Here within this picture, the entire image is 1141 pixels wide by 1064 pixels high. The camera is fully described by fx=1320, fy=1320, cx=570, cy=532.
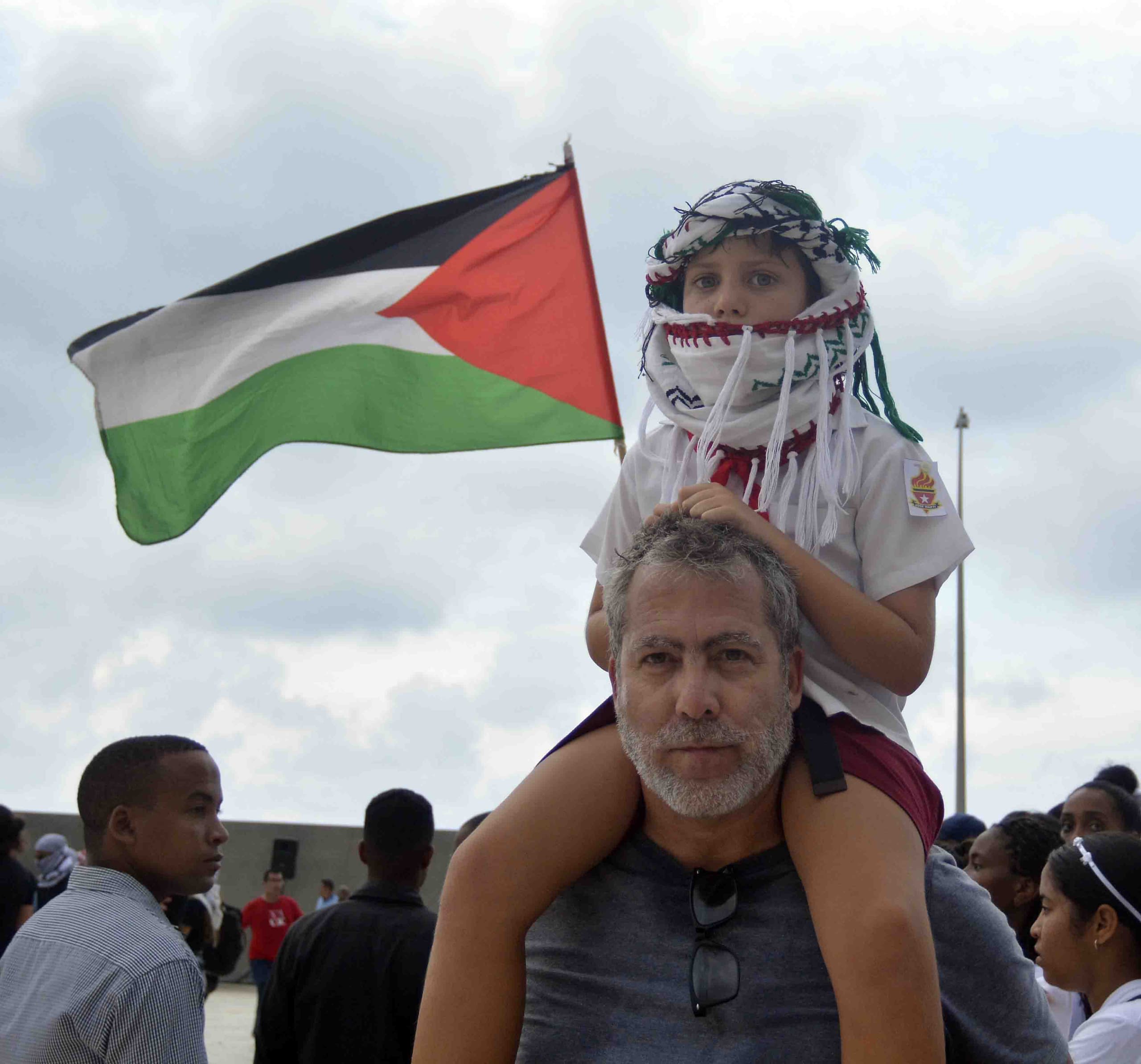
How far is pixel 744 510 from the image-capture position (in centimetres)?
274

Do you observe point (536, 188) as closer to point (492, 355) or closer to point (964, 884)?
point (492, 355)

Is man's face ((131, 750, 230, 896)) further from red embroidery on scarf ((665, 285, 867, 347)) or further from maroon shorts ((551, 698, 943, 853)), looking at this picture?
red embroidery on scarf ((665, 285, 867, 347))

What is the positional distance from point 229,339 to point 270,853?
47.4 ft

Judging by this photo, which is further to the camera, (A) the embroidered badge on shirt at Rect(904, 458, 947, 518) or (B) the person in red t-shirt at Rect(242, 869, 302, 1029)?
(B) the person in red t-shirt at Rect(242, 869, 302, 1029)

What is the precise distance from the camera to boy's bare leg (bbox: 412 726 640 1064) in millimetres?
2555

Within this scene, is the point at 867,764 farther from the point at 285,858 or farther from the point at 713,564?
the point at 285,858

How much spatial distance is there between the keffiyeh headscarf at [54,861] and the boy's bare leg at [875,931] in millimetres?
7333

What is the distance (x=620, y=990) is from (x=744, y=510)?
3.41ft

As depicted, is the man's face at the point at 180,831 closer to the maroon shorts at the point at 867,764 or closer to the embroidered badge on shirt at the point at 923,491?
the maroon shorts at the point at 867,764

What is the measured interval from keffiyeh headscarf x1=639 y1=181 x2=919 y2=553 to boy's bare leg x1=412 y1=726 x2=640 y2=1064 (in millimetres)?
792

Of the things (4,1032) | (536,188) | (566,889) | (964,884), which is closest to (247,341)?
(536,188)

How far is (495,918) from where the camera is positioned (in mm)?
2580

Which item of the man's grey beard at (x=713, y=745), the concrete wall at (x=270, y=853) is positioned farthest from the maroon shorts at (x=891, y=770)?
the concrete wall at (x=270, y=853)

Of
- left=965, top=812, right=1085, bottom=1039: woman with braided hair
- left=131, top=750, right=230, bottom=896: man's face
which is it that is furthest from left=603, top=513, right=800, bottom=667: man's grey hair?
left=965, top=812, right=1085, bottom=1039: woman with braided hair
